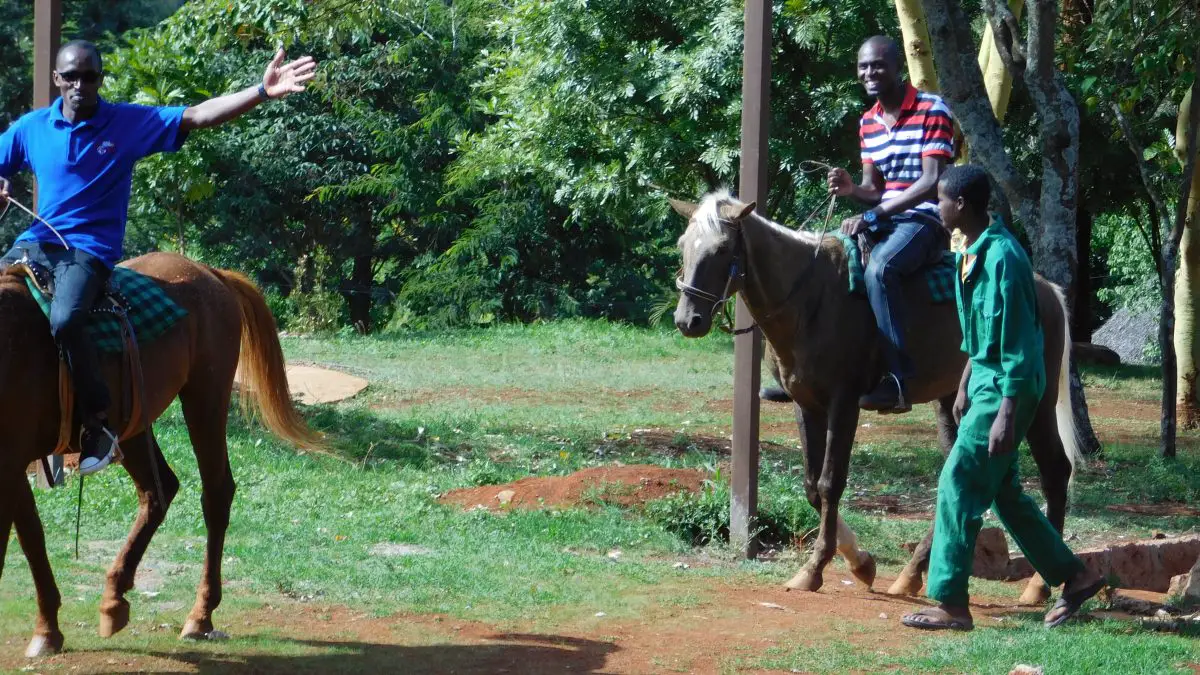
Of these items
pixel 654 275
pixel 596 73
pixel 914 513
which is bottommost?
pixel 914 513

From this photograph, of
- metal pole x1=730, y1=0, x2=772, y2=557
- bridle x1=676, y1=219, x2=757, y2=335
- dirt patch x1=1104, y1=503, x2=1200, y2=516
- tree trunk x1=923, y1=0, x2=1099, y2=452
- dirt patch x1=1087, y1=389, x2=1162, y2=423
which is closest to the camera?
bridle x1=676, y1=219, x2=757, y2=335

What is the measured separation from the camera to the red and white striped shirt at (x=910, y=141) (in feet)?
24.2

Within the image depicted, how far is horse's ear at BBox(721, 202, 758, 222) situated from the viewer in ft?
23.4

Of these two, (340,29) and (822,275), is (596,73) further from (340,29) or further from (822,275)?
(822,275)

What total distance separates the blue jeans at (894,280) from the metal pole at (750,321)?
31.2 inches

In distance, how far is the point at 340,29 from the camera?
14883 mm

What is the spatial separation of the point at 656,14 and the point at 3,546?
44.2ft

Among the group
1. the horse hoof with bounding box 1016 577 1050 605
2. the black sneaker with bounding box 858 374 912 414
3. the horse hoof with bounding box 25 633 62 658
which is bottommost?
the horse hoof with bounding box 1016 577 1050 605

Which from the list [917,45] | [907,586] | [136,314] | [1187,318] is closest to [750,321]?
[907,586]

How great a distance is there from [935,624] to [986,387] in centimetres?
118

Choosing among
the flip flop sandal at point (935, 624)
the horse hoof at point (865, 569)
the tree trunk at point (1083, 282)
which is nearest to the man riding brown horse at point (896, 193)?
the horse hoof at point (865, 569)

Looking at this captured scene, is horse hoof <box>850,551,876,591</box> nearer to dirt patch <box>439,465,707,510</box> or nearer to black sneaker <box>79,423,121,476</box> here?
dirt patch <box>439,465,707,510</box>

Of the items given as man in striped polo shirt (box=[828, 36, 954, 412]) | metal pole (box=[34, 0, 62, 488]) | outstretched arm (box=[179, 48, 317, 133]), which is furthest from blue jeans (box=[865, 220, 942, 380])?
metal pole (box=[34, 0, 62, 488])

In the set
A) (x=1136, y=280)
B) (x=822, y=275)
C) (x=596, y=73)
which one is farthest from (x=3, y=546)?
(x=1136, y=280)
